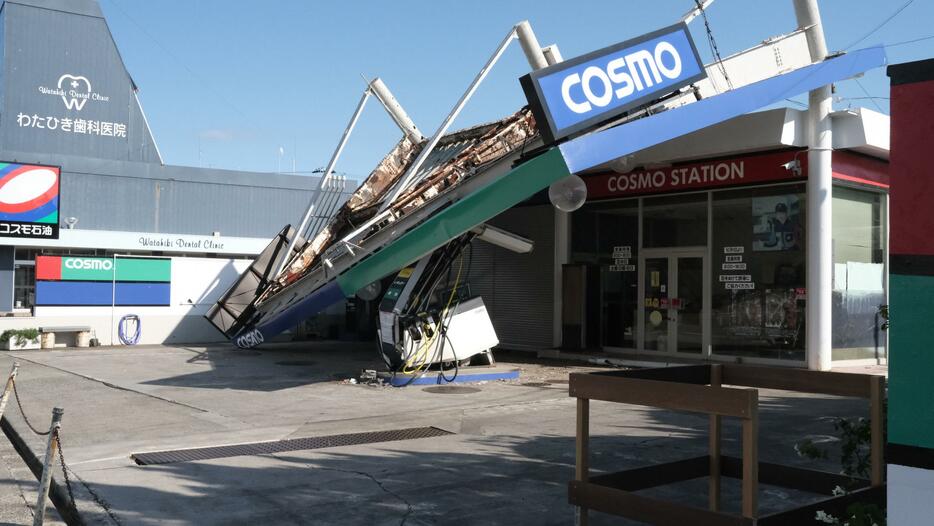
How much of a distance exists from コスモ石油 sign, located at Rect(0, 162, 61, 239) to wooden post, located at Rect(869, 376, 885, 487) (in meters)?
25.5

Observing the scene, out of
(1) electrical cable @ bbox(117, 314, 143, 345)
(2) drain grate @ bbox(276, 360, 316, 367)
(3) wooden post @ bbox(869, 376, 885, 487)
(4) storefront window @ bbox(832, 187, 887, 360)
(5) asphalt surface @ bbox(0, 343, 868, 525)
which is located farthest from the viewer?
(1) electrical cable @ bbox(117, 314, 143, 345)

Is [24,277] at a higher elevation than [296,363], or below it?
higher

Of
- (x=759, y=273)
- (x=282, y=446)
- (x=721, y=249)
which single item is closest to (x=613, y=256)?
(x=721, y=249)

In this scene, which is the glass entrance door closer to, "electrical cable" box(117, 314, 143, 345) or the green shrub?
"electrical cable" box(117, 314, 143, 345)

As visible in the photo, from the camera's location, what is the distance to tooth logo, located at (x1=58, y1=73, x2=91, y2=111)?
3956 cm

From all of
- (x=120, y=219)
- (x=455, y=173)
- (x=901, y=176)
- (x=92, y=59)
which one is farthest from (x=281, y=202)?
(x=901, y=176)

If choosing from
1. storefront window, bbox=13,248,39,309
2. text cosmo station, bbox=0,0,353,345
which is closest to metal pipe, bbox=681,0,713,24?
text cosmo station, bbox=0,0,353,345

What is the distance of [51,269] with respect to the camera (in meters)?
24.0

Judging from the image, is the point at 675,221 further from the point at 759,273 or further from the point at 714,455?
the point at 714,455

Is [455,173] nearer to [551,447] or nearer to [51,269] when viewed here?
[551,447]

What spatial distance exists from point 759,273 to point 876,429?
12811mm

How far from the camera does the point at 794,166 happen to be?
16.4 meters

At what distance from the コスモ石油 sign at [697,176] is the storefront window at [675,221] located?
0.37 metres

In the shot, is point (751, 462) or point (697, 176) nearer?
point (751, 462)
